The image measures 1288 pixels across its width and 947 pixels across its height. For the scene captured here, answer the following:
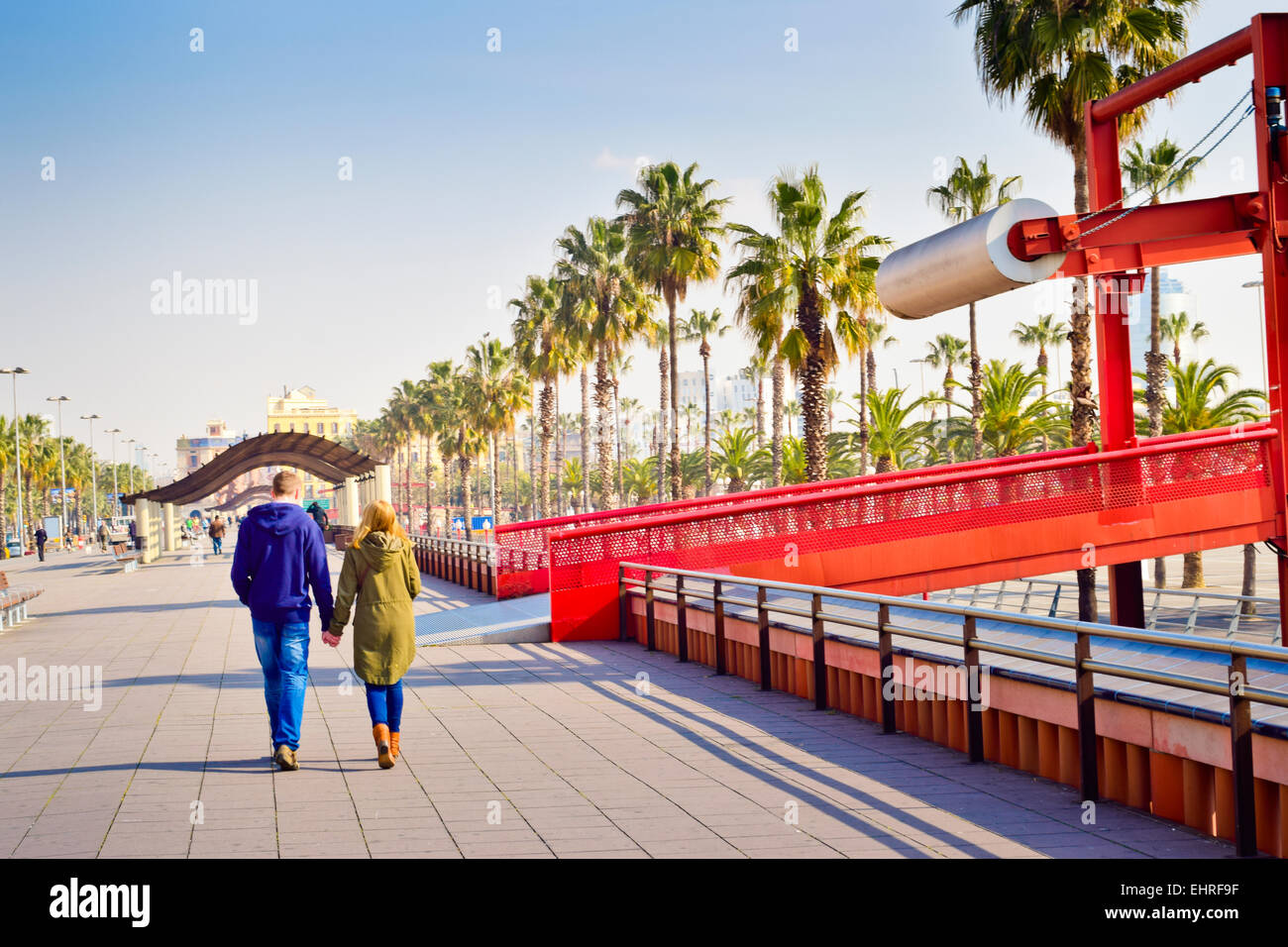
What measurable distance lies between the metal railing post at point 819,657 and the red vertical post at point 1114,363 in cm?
1027

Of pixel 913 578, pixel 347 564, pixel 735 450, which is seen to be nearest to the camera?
pixel 347 564

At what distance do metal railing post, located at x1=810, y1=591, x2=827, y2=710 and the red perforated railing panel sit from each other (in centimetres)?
579

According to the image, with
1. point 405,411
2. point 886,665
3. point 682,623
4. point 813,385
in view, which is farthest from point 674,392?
point 405,411

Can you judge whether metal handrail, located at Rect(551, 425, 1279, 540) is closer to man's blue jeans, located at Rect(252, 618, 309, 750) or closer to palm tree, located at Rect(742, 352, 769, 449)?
man's blue jeans, located at Rect(252, 618, 309, 750)

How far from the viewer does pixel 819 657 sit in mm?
9359

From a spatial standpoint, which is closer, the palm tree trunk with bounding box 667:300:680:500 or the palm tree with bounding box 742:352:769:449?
the palm tree with bounding box 742:352:769:449

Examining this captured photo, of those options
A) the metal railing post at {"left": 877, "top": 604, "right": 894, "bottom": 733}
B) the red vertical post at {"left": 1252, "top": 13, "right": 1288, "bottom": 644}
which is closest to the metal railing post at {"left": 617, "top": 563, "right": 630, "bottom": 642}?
the metal railing post at {"left": 877, "top": 604, "right": 894, "bottom": 733}

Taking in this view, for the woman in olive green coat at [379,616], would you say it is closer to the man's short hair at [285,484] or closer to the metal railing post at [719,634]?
the man's short hair at [285,484]

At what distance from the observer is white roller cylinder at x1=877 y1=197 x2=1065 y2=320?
9.20 meters

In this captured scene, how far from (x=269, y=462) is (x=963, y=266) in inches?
1489

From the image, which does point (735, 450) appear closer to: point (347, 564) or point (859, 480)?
point (859, 480)

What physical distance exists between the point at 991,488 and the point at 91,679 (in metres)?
11.7
